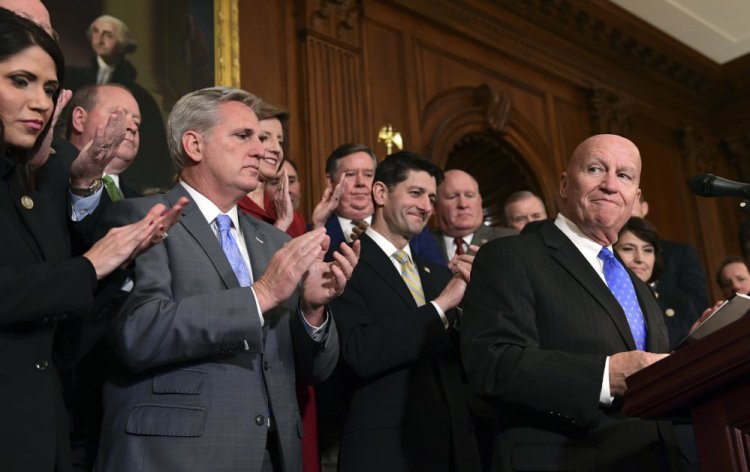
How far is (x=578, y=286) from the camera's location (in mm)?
2254

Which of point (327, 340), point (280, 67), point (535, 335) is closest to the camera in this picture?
point (535, 335)

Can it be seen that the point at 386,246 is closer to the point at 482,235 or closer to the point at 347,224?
the point at 347,224

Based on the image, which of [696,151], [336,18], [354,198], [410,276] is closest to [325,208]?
[354,198]

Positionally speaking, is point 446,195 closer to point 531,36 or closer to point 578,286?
point 578,286

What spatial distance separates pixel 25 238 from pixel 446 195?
2.71m

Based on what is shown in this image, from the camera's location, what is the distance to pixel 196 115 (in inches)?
97.7

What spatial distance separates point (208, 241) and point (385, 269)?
86 cm

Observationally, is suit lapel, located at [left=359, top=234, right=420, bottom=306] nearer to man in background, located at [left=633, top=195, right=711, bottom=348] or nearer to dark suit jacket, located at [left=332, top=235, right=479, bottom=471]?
dark suit jacket, located at [left=332, top=235, right=479, bottom=471]

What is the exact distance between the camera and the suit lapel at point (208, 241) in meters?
2.22

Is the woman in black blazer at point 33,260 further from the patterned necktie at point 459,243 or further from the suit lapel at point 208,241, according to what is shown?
the patterned necktie at point 459,243

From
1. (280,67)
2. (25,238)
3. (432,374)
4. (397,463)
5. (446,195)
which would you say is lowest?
(397,463)

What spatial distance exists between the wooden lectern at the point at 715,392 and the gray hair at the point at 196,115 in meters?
1.53

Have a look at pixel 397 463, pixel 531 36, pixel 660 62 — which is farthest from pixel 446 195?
pixel 660 62

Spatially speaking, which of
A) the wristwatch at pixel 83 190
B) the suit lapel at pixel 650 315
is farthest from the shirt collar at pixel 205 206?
the suit lapel at pixel 650 315
